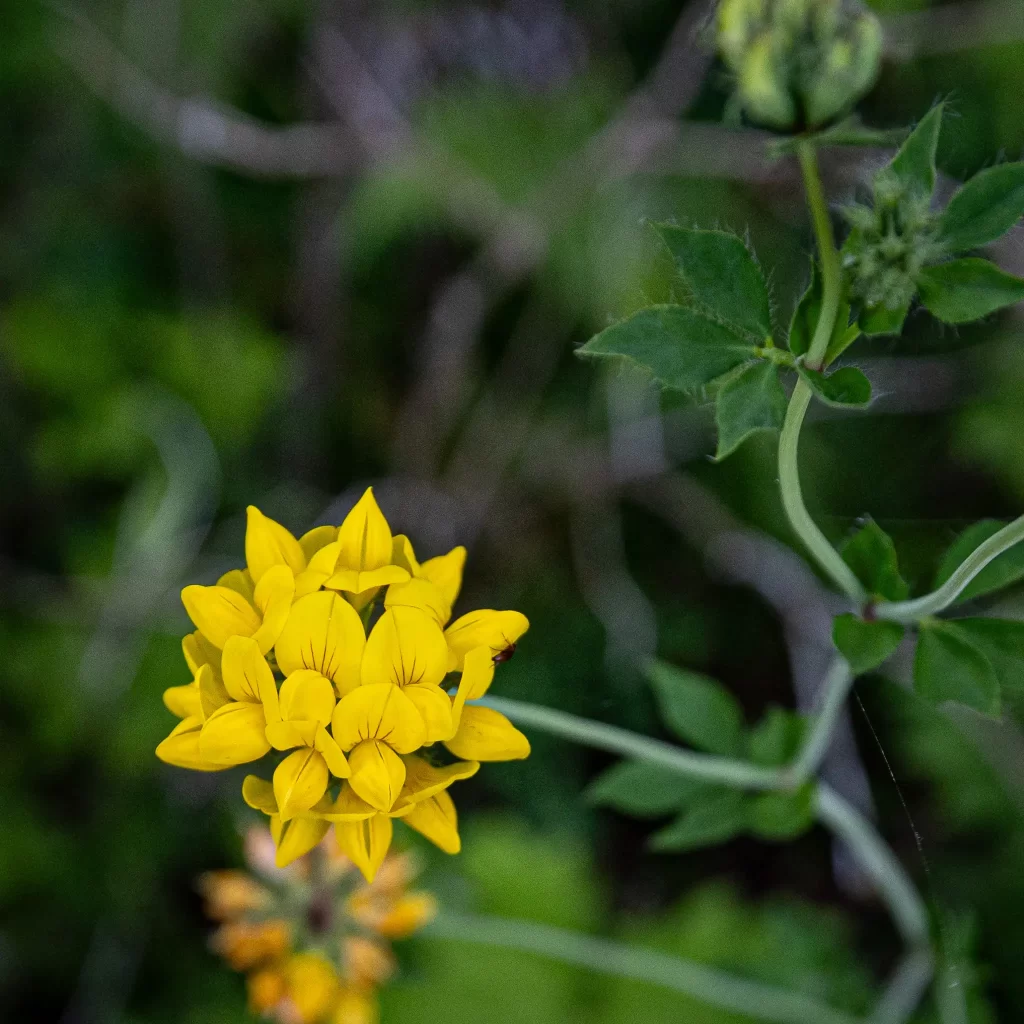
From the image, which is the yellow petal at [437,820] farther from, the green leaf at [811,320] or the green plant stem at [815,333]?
the green leaf at [811,320]

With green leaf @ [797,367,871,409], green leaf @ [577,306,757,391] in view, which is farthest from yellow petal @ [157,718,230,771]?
green leaf @ [797,367,871,409]

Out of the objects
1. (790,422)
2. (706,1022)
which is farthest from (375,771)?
(706,1022)

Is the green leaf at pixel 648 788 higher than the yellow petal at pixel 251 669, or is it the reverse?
the green leaf at pixel 648 788

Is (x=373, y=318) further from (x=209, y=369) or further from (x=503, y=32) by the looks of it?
(x=503, y=32)

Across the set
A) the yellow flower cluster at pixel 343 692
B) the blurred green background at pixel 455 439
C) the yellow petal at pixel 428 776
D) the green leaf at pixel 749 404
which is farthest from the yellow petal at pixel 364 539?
the blurred green background at pixel 455 439

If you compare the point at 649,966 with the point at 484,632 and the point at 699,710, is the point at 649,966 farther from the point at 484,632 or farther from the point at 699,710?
the point at 484,632

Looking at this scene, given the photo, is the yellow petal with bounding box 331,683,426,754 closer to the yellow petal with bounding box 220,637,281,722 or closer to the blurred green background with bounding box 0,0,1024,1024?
the yellow petal with bounding box 220,637,281,722

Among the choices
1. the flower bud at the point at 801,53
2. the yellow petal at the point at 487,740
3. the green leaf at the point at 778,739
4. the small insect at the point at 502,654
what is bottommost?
the yellow petal at the point at 487,740
